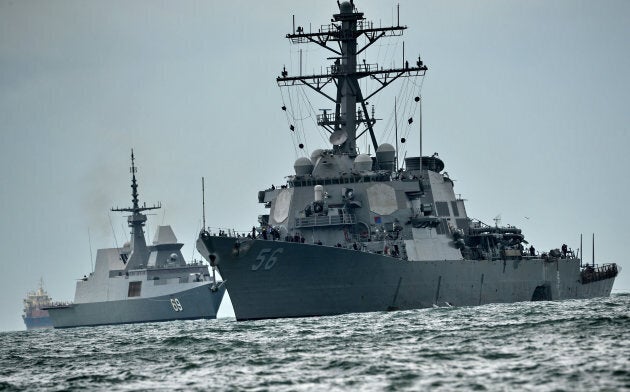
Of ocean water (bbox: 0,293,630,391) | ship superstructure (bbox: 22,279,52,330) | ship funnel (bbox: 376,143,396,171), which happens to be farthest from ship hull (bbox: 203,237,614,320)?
ship superstructure (bbox: 22,279,52,330)

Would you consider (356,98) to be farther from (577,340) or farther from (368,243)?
(577,340)

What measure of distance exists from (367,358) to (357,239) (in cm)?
1929

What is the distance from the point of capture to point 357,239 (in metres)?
44.5

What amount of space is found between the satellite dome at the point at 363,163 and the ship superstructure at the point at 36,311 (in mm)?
88096

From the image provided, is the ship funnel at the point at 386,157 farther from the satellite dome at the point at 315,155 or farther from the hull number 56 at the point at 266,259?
the hull number 56 at the point at 266,259

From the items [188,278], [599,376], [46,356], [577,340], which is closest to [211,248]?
[46,356]

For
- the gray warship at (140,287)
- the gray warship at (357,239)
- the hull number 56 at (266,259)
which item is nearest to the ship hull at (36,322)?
the gray warship at (140,287)

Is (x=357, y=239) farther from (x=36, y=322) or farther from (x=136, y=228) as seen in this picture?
(x=36, y=322)

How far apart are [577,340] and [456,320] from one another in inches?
354

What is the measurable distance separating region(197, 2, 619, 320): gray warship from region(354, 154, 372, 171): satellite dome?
37mm

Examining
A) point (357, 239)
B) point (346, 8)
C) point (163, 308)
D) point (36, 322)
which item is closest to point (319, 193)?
point (357, 239)

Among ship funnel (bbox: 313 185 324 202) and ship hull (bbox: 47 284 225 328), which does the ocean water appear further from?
ship hull (bbox: 47 284 225 328)

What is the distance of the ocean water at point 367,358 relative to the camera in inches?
859

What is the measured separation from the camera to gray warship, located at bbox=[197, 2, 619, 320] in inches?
1639
